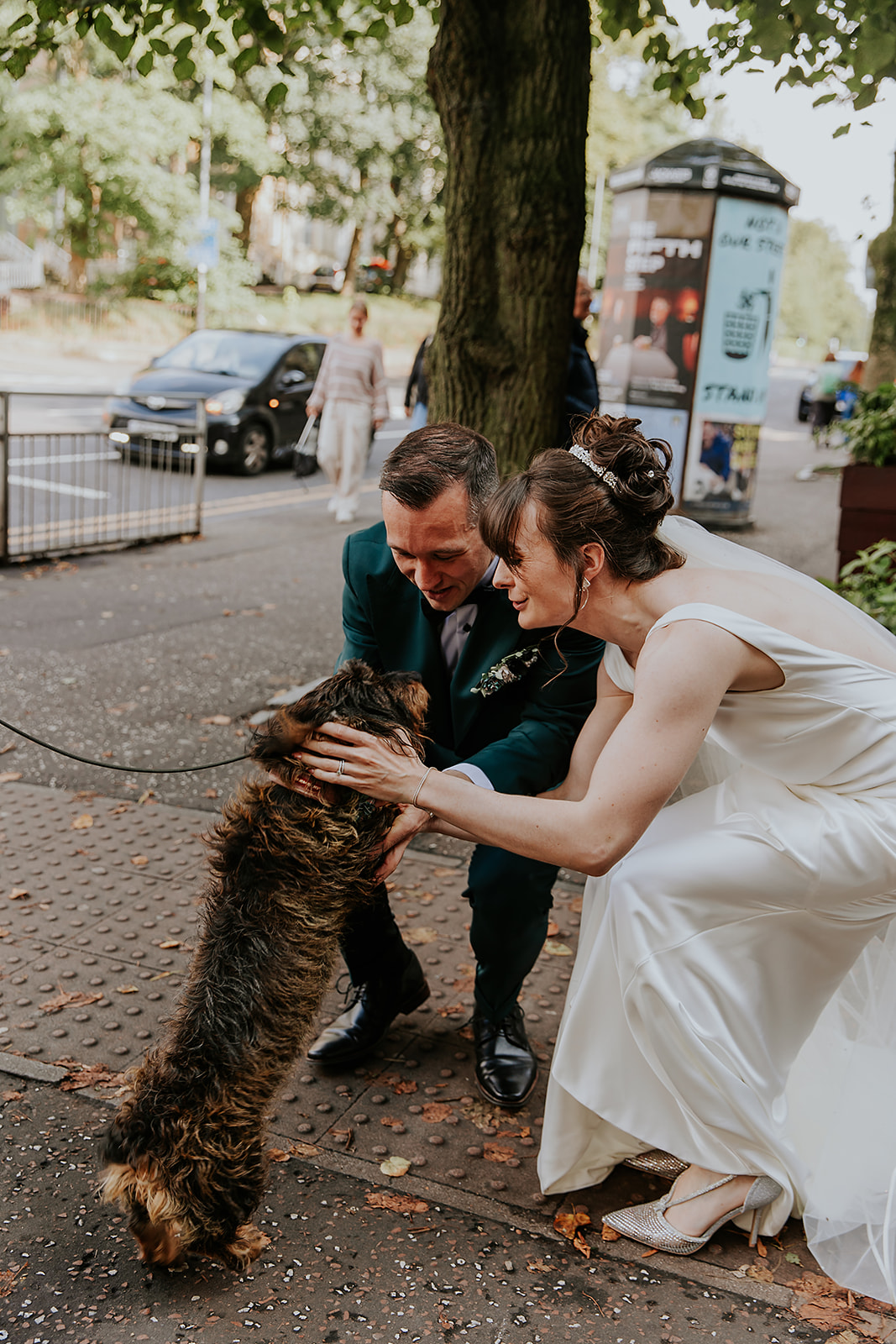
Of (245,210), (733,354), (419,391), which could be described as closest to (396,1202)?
(419,391)

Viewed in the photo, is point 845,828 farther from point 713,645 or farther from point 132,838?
point 132,838

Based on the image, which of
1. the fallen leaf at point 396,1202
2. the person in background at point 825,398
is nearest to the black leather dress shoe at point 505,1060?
the fallen leaf at point 396,1202

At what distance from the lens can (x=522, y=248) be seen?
504cm

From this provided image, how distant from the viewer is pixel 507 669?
3.13 m

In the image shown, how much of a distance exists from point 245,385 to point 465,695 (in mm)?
12507

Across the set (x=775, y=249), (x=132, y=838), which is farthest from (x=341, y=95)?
(x=132, y=838)

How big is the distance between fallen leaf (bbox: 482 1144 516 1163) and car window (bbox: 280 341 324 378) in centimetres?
1349

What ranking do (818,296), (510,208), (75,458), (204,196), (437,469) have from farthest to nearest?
(818,296), (204,196), (75,458), (510,208), (437,469)

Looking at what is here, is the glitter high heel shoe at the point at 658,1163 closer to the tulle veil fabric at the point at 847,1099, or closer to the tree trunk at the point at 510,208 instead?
the tulle veil fabric at the point at 847,1099

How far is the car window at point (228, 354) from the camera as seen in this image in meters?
15.1

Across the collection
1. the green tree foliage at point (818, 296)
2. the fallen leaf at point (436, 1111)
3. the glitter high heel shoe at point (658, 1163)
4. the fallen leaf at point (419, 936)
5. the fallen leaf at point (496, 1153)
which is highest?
the green tree foliage at point (818, 296)

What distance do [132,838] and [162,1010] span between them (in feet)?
4.46

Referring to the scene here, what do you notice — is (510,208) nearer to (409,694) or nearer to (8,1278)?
(409,694)

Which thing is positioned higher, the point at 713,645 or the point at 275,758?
the point at 713,645
